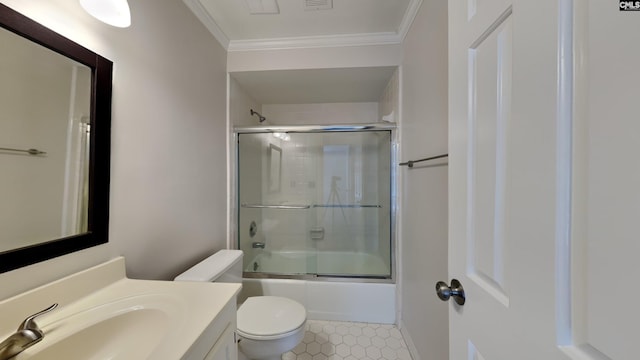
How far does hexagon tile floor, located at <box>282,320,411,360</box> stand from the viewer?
162 centimetres

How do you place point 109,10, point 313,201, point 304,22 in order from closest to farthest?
point 109,10, point 304,22, point 313,201

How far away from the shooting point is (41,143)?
0.77m

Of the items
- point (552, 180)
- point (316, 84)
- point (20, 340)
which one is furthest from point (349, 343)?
point (316, 84)

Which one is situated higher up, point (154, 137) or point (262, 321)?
point (154, 137)

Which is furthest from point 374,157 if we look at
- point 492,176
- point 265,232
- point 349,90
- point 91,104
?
point 91,104

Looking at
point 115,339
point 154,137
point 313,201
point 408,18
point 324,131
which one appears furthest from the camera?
point 313,201

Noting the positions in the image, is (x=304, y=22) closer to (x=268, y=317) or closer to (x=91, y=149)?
(x=91, y=149)

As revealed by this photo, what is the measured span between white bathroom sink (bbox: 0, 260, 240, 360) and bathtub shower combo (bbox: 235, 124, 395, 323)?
4.34ft

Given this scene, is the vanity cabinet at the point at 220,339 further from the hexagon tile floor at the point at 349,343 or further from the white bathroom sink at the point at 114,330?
the hexagon tile floor at the point at 349,343

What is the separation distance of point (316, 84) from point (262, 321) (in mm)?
2017

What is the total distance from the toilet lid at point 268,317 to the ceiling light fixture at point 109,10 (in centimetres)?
148

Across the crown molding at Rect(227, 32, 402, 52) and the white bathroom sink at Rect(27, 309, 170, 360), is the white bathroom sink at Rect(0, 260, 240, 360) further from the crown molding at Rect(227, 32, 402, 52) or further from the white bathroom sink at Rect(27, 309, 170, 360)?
the crown molding at Rect(227, 32, 402, 52)

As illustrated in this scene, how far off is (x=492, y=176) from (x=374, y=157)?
6.17 ft

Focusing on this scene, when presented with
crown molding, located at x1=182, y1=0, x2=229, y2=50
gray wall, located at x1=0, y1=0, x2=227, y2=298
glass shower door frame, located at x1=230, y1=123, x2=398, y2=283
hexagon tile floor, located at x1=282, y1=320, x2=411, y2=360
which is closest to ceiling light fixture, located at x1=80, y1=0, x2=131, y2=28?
gray wall, located at x1=0, y1=0, x2=227, y2=298
